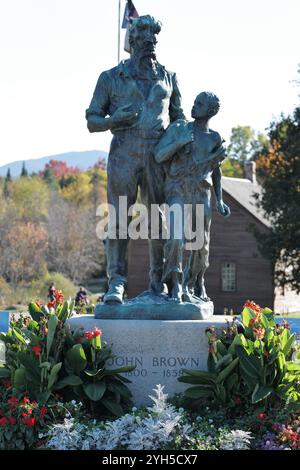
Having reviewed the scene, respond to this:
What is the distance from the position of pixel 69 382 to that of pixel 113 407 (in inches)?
18.4

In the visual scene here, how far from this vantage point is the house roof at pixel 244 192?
38594 mm

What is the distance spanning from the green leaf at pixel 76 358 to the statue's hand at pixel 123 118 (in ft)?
7.77

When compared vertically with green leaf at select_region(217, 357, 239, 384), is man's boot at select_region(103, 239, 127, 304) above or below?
above

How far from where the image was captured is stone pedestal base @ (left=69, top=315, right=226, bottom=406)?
793 cm

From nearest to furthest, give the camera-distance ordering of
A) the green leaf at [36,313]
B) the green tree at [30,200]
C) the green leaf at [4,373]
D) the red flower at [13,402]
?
the red flower at [13,402] → the green leaf at [4,373] → the green leaf at [36,313] → the green tree at [30,200]

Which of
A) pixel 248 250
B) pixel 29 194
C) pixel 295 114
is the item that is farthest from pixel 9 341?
pixel 29 194

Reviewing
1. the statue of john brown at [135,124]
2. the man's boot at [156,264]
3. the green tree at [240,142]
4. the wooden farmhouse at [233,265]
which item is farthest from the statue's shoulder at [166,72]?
the green tree at [240,142]

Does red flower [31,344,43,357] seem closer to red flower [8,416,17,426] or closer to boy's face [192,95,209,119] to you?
red flower [8,416,17,426]

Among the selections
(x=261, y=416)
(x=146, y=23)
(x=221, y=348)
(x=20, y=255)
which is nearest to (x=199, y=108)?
(x=146, y=23)

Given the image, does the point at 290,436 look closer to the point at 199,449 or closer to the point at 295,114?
the point at 199,449

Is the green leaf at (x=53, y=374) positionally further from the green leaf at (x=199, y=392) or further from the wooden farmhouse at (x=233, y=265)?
the wooden farmhouse at (x=233, y=265)

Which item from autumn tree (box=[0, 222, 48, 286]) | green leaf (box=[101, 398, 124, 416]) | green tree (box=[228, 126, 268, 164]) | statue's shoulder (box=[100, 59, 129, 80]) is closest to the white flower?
green leaf (box=[101, 398, 124, 416])

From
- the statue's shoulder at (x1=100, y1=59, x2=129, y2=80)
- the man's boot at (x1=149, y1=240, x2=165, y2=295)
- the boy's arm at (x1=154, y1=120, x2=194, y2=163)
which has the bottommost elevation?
the man's boot at (x1=149, y1=240, x2=165, y2=295)

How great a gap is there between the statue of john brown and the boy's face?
1.14 ft
